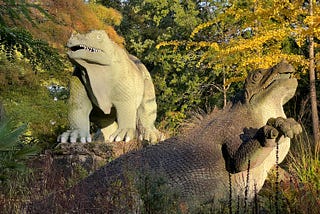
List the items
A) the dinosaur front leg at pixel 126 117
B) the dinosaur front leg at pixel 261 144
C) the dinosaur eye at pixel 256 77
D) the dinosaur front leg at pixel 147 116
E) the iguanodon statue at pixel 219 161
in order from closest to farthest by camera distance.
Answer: the dinosaur front leg at pixel 261 144 → the iguanodon statue at pixel 219 161 → the dinosaur eye at pixel 256 77 → the dinosaur front leg at pixel 126 117 → the dinosaur front leg at pixel 147 116

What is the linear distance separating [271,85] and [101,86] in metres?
4.34

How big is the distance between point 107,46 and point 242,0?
25.0 ft

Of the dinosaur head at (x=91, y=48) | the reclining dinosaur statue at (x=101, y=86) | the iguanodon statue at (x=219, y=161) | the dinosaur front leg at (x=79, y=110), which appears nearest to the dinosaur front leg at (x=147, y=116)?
the reclining dinosaur statue at (x=101, y=86)

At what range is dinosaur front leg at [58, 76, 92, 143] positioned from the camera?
738cm

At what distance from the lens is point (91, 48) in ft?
23.6

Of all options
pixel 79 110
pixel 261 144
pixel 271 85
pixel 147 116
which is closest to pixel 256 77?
pixel 271 85

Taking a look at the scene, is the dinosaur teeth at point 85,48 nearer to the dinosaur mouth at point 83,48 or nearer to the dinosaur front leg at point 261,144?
the dinosaur mouth at point 83,48

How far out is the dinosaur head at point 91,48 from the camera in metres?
7.08

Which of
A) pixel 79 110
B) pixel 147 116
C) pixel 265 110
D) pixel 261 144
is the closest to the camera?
pixel 261 144

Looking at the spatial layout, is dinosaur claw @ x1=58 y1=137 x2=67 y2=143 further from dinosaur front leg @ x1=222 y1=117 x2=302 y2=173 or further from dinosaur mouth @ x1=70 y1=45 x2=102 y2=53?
dinosaur front leg @ x1=222 y1=117 x2=302 y2=173

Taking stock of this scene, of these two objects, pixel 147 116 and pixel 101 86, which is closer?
pixel 101 86

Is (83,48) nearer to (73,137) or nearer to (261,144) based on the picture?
(73,137)

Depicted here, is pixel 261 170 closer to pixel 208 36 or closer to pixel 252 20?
pixel 252 20

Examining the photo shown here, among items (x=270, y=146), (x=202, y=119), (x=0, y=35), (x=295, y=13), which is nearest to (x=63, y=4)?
(x=295, y=13)
